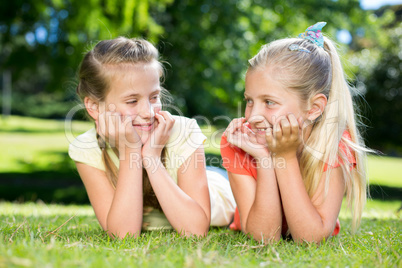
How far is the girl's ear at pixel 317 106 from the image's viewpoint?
10.1 ft

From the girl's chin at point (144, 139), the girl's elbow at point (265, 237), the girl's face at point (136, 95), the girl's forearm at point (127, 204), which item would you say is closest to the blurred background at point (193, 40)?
the girl's face at point (136, 95)

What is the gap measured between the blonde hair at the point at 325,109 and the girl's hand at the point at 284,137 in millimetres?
339

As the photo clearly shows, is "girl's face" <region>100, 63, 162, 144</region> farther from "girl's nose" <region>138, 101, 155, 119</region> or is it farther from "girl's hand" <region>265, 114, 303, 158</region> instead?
"girl's hand" <region>265, 114, 303, 158</region>

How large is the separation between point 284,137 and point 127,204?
1.23 meters

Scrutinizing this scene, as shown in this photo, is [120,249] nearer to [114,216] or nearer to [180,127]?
[114,216]

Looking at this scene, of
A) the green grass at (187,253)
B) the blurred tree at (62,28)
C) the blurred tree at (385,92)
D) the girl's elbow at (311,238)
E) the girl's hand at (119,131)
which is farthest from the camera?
the blurred tree at (385,92)

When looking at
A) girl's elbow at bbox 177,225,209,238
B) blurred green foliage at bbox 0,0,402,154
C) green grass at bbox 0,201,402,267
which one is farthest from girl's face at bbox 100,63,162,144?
blurred green foliage at bbox 0,0,402,154

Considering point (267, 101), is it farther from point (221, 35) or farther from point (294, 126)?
point (221, 35)

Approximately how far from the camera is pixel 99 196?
319 cm

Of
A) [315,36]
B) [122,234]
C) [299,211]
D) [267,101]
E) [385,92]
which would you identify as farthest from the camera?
[385,92]

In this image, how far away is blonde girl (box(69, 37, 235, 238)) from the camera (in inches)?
115

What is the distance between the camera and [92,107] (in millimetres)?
3451

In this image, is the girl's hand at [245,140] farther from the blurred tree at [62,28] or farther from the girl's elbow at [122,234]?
the blurred tree at [62,28]

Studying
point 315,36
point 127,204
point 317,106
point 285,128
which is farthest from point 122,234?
point 315,36
